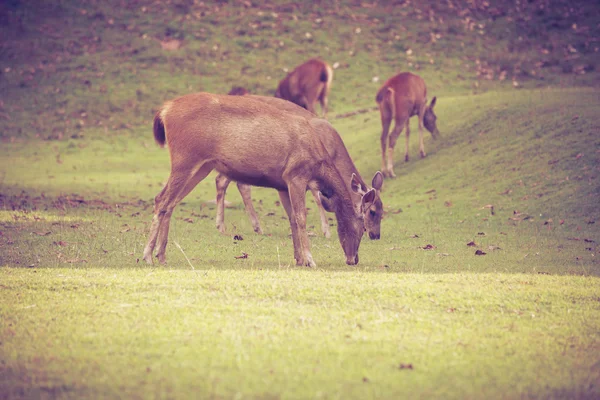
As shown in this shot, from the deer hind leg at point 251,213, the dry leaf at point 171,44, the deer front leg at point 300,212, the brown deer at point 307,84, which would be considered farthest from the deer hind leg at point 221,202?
the dry leaf at point 171,44

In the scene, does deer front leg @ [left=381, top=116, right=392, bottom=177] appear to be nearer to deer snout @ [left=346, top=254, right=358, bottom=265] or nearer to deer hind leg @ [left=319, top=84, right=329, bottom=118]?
deer hind leg @ [left=319, top=84, right=329, bottom=118]

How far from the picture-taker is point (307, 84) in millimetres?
22000

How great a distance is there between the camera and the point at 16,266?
8.29 m

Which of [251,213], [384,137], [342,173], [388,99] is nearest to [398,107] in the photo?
[388,99]

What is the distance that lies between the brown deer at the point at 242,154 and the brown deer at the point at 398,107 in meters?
8.61

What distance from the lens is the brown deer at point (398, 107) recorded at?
705 inches

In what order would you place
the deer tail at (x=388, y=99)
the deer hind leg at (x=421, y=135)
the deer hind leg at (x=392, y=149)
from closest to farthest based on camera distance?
the deer hind leg at (x=392, y=149), the deer tail at (x=388, y=99), the deer hind leg at (x=421, y=135)

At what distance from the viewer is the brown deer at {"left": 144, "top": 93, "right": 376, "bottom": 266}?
28.8 feet

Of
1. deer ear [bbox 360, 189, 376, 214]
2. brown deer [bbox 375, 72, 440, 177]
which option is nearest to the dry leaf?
brown deer [bbox 375, 72, 440, 177]

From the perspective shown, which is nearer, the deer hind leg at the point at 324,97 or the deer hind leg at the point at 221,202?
the deer hind leg at the point at 221,202

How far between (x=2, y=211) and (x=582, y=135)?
1049 cm

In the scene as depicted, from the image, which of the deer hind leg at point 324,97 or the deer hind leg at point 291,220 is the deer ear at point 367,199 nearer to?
the deer hind leg at point 291,220

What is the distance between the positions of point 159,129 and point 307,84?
13.2m

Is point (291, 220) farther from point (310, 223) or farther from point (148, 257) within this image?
point (310, 223)
